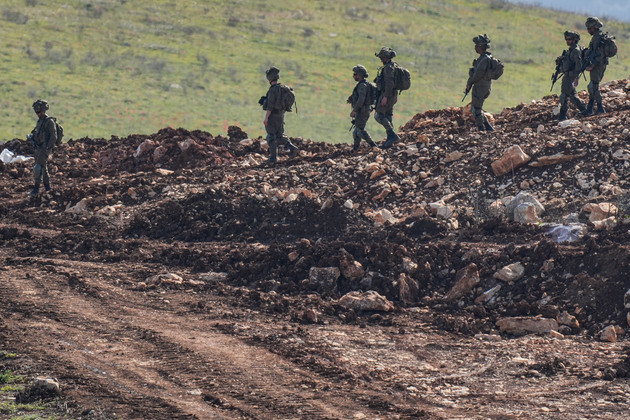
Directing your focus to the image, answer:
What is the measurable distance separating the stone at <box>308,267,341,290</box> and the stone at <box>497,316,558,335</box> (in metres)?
2.26

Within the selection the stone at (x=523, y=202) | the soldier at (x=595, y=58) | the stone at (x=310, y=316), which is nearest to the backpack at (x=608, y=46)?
the soldier at (x=595, y=58)

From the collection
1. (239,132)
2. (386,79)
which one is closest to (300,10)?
(239,132)

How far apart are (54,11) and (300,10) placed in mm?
11835

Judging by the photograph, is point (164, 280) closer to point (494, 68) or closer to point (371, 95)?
point (371, 95)

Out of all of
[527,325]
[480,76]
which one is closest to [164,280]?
[527,325]

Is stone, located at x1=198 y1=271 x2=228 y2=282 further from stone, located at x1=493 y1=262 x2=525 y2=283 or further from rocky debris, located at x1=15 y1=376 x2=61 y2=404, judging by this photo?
rocky debris, located at x1=15 y1=376 x2=61 y2=404

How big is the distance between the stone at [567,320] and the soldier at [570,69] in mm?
6297

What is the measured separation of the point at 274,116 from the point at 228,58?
2255 cm

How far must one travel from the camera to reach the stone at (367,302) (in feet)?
36.1

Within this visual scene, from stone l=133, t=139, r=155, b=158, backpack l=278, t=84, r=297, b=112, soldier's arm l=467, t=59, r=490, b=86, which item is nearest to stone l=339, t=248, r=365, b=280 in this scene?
soldier's arm l=467, t=59, r=490, b=86

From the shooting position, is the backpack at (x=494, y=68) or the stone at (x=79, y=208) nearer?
the backpack at (x=494, y=68)

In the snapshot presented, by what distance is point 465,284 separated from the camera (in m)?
11.2

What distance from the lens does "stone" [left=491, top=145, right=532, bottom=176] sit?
1425 cm

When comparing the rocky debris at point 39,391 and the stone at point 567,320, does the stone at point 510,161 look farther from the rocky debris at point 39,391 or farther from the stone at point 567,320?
the rocky debris at point 39,391
